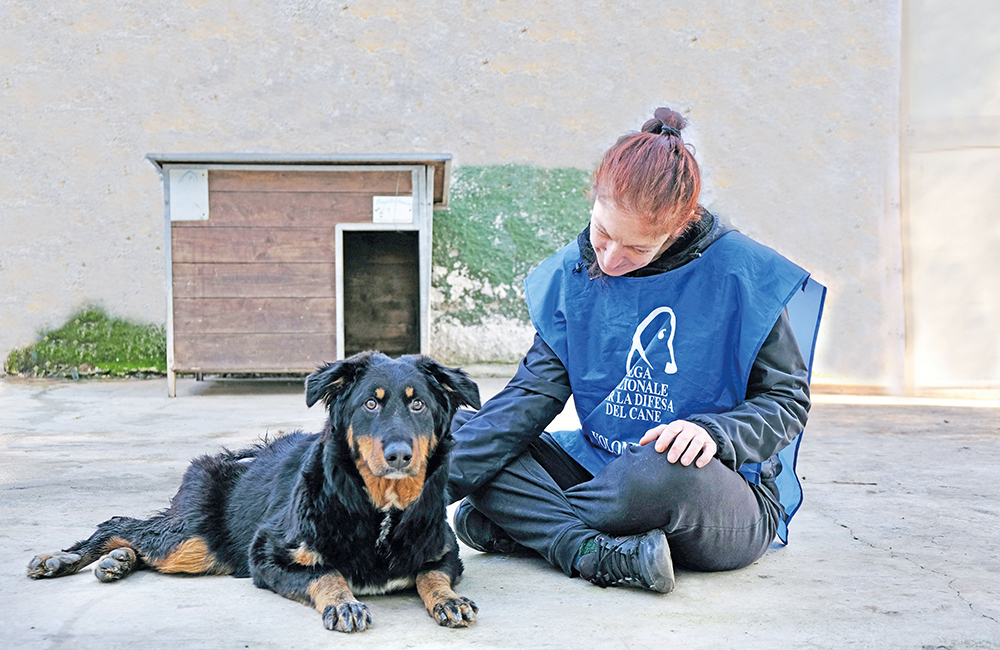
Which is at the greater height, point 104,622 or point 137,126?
point 137,126

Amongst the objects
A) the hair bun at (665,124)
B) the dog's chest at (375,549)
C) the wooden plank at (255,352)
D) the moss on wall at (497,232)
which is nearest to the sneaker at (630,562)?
the dog's chest at (375,549)

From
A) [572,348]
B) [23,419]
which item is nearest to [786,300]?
[572,348]

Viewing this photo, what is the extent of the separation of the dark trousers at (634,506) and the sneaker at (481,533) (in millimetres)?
86

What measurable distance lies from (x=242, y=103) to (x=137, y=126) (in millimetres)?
1002

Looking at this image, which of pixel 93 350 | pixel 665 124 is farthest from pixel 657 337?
pixel 93 350

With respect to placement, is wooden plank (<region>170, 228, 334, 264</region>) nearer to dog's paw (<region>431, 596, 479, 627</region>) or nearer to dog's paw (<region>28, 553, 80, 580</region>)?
dog's paw (<region>28, 553, 80, 580</region>)

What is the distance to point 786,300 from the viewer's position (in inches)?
88.9

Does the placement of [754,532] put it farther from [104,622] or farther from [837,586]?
[104,622]

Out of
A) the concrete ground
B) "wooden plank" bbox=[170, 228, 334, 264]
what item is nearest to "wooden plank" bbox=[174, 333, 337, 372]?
"wooden plank" bbox=[170, 228, 334, 264]

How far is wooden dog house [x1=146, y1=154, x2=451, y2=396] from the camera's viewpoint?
21.7 ft

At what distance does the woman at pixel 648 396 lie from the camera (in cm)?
218

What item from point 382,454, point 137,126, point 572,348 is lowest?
point 382,454

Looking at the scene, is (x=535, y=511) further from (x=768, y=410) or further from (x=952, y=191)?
(x=952, y=191)

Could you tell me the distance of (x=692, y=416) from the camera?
2.22 meters
